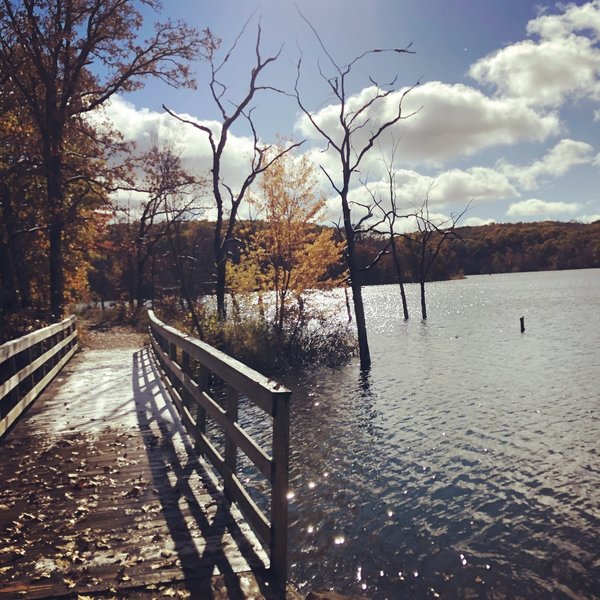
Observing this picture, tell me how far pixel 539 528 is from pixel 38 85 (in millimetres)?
23299

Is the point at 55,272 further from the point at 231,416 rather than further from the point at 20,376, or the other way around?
the point at 231,416

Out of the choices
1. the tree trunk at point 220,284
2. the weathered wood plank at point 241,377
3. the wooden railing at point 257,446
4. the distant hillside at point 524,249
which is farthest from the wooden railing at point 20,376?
the distant hillside at point 524,249

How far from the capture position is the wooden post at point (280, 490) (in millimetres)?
3840

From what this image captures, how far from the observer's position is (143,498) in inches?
224

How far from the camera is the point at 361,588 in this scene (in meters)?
6.57

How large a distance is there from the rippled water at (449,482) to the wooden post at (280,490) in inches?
114

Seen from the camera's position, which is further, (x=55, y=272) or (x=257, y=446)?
(x=55, y=272)

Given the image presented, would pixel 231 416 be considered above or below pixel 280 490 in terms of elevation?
above

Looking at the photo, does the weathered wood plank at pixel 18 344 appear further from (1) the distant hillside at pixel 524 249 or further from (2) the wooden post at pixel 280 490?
(1) the distant hillside at pixel 524 249

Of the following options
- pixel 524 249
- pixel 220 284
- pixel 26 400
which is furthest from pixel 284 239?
pixel 524 249

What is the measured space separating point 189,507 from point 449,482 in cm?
609

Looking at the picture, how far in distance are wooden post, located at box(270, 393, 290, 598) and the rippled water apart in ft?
9.50

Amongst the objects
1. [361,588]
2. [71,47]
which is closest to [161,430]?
[361,588]

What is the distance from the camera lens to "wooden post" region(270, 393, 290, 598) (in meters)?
3.84
